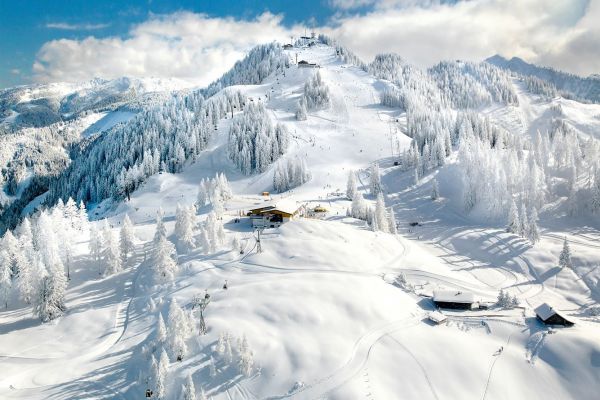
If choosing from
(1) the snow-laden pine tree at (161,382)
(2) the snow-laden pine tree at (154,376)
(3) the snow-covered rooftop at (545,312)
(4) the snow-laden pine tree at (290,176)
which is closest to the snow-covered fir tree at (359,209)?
(4) the snow-laden pine tree at (290,176)

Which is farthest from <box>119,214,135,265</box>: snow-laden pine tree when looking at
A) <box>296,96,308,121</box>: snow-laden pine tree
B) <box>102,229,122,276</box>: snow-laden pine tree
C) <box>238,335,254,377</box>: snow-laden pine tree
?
<box>296,96,308,121</box>: snow-laden pine tree

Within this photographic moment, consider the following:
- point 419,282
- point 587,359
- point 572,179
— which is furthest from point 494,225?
point 587,359

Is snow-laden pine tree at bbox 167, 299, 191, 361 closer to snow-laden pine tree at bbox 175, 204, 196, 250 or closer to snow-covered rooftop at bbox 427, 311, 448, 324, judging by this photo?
snow-laden pine tree at bbox 175, 204, 196, 250

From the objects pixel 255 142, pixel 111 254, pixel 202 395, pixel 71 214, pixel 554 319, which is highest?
pixel 255 142

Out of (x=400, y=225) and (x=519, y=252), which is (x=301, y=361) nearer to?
(x=519, y=252)

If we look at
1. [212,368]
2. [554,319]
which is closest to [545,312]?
[554,319]

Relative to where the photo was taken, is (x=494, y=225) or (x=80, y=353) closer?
(x=80, y=353)

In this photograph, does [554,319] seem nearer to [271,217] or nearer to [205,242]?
[271,217]
